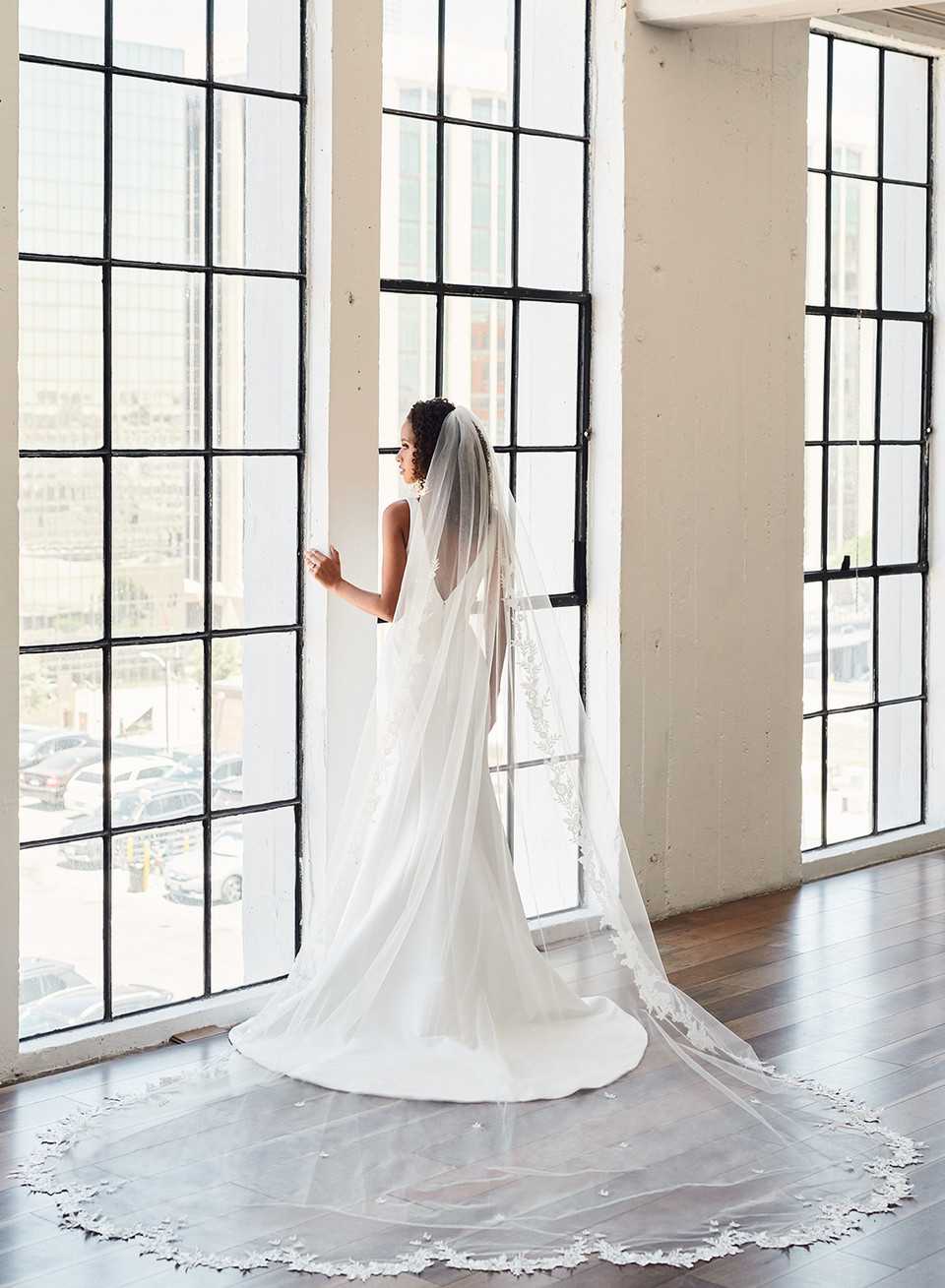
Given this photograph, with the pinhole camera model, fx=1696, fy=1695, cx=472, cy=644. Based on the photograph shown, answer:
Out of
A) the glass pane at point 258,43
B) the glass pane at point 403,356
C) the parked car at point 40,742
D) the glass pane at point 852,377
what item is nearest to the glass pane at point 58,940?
the parked car at point 40,742

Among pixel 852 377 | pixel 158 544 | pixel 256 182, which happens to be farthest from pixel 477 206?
pixel 852 377

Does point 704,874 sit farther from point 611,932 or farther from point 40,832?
point 40,832

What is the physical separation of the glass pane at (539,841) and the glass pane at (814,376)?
100 inches

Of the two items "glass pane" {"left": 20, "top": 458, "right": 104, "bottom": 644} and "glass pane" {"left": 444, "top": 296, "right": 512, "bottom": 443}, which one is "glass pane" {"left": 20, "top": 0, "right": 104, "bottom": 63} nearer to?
"glass pane" {"left": 20, "top": 458, "right": 104, "bottom": 644}

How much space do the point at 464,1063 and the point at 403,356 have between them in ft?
7.16

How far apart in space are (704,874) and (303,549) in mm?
2142

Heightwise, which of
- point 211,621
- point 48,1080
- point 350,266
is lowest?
point 48,1080

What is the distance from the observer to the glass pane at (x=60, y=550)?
4383 mm

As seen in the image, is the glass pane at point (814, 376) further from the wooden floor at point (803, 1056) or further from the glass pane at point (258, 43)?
the glass pane at point (258, 43)

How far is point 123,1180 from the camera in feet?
11.8

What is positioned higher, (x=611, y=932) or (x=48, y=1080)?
(x=611, y=932)

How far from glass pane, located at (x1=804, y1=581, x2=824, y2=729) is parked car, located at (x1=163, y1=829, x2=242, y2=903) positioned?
9.09 feet

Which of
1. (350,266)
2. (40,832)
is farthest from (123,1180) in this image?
(350,266)

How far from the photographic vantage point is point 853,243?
22.5 ft
